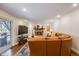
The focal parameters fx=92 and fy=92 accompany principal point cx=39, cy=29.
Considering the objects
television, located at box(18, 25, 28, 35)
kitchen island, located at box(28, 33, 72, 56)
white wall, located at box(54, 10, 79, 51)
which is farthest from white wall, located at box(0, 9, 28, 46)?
white wall, located at box(54, 10, 79, 51)

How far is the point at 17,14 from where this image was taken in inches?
64.3

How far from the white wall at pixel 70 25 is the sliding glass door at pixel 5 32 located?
2.79ft

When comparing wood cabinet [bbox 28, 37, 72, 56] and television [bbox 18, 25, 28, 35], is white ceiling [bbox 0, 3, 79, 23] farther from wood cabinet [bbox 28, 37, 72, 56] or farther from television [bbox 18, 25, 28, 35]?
wood cabinet [bbox 28, 37, 72, 56]

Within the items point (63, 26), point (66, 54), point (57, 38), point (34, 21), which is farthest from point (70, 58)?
point (34, 21)

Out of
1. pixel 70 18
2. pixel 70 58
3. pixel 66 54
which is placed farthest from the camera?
pixel 70 18

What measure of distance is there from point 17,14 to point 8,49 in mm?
638

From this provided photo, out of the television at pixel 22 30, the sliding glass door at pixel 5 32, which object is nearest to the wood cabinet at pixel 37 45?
the television at pixel 22 30

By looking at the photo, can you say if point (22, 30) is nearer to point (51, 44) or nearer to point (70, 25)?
point (51, 44)

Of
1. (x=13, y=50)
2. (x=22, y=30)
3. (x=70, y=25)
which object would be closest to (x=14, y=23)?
(x=22, y=30)

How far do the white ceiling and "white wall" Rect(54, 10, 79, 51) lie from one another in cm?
10

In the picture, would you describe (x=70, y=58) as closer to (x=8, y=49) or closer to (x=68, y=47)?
(x=68, y=47)

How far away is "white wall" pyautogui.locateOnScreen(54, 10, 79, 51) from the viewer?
1.57 meters

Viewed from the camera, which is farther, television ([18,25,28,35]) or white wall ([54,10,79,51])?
television ([18,25,28,35])

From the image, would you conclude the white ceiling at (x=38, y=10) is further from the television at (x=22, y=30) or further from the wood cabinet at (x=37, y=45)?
the wood cabinet at (x=37, y=45)
